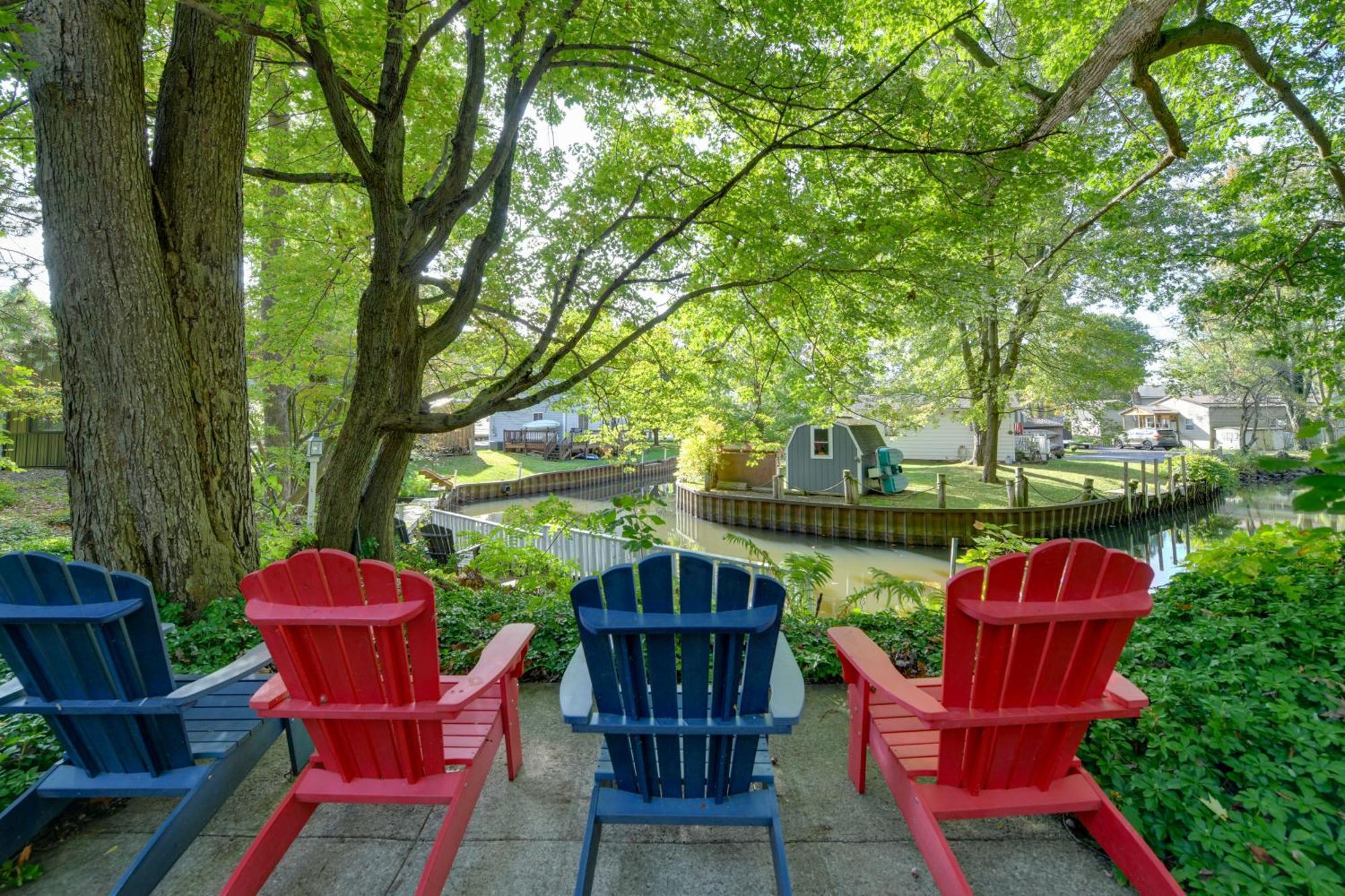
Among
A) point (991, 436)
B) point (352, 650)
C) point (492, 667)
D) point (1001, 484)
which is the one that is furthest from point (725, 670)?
point (1001, 484)

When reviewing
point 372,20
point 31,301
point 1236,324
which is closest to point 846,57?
point 372,20

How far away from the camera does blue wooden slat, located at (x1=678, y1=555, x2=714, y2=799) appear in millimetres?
1309

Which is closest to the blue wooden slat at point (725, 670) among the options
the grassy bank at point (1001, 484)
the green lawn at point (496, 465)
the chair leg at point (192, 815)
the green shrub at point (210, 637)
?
the chair leg at point (192, 815)

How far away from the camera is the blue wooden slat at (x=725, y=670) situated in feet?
4.32

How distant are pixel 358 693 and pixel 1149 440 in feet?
135

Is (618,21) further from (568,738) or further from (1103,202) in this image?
(1103,202)

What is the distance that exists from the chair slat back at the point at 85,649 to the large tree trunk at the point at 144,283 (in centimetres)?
191

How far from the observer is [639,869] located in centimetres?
158

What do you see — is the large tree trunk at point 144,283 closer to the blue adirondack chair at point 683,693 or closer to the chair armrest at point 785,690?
the blue adirondack chair at point 683,693

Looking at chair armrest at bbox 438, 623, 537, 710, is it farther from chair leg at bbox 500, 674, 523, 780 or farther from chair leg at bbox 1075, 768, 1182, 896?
chair leg at bbox 1075, 768, 1182, 896

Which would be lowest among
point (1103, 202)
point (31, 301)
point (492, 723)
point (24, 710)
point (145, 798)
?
point (145, 798)

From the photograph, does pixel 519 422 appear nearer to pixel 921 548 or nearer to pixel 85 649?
pixel 921 548

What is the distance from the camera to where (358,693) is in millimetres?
1426

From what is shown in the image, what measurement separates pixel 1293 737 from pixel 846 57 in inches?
165
